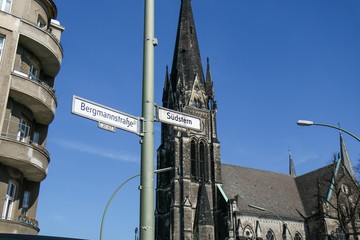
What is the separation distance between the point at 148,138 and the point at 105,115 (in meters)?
0.78

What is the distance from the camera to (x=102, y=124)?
262 inches

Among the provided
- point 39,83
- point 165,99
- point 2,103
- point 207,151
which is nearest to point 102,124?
point 2,103

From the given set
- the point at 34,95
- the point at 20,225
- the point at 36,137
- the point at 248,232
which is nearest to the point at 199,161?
the point at 248,232

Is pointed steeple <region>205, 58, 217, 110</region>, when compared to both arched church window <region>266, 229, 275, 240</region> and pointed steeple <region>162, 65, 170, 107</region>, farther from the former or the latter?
arched church window <region>266, 229, 275, 240</region>

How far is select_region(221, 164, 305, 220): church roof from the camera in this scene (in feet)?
168

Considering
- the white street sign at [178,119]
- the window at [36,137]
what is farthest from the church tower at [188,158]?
the white street sign at [178,119]

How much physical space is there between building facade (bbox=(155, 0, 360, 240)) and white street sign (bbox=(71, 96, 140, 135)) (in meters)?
39.9

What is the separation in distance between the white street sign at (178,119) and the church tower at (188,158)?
38.8m

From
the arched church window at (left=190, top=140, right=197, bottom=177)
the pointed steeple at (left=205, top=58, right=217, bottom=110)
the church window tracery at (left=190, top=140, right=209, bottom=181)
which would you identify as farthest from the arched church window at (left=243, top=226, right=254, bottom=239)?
the pointed steeple at (left=205, top=58, right=217, bottom=110)

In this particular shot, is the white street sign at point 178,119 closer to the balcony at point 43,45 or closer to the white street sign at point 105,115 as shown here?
the white street sign at point 105,115

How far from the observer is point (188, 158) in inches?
1994

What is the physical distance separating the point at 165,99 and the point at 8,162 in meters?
43.6

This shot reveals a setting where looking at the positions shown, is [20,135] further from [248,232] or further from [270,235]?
[270,235]

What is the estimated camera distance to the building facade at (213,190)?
155 feet
